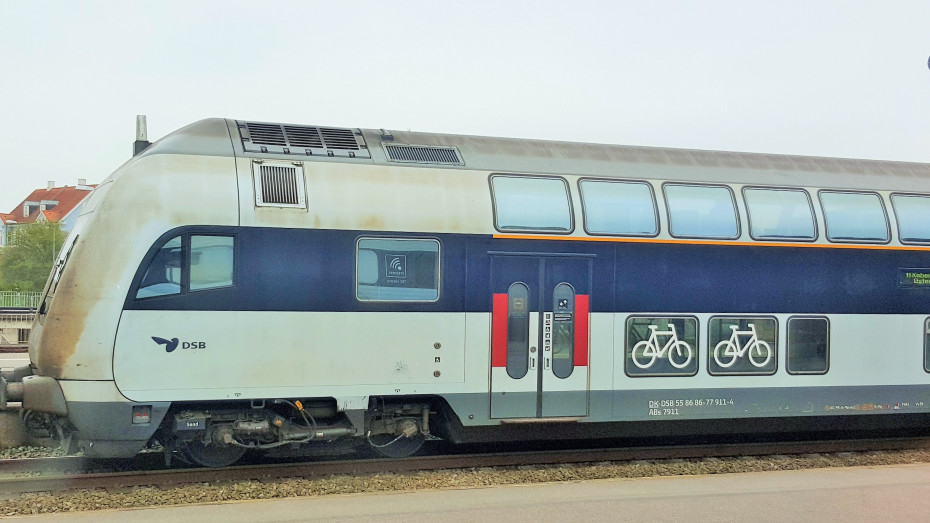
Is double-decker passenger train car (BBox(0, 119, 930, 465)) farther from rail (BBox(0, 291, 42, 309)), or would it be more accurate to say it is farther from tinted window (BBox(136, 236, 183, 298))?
rail (BBox(0, 291, 42, 309))

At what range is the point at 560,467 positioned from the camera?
33.1 feet

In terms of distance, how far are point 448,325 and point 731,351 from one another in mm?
3617

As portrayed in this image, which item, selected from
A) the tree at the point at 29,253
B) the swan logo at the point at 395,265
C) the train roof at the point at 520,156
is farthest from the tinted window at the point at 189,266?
the tree at the point at 29,253

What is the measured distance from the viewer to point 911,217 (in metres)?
11.5

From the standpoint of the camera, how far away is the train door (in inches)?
386

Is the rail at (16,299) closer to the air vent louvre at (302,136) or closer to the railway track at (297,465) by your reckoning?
the railway track at (297,465)

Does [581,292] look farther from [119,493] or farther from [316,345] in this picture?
[119,493]

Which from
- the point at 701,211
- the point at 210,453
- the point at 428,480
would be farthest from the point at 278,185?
the point at 701,211

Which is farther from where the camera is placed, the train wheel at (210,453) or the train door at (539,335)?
the train door at (539,335)

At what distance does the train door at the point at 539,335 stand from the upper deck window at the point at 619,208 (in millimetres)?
491

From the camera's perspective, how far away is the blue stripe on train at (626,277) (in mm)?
9047

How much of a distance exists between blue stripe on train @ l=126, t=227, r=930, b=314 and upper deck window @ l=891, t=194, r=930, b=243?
0.23m

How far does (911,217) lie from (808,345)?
7.68 feet

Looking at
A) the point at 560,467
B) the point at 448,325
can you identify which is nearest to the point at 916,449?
the point at 560,467
